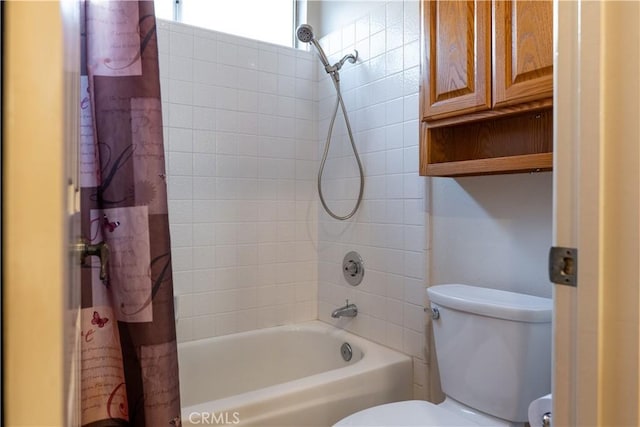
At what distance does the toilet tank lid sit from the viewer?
116 cm

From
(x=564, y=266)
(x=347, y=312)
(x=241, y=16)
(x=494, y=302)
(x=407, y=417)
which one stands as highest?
(x=241, y=16)

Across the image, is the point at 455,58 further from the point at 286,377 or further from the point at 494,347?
the point at 286,377

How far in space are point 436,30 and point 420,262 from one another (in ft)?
2.81

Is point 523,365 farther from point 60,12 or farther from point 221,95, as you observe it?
point 221,95

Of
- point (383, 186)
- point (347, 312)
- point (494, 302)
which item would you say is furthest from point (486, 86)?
point (347, 312)

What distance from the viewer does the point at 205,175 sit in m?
1.95

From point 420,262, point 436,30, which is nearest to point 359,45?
point 436,30

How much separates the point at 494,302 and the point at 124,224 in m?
1.03

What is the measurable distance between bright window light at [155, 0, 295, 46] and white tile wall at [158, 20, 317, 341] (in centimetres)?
21

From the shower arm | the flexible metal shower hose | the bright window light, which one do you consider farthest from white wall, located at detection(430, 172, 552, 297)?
the bright window light

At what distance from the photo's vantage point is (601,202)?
1.82 feet

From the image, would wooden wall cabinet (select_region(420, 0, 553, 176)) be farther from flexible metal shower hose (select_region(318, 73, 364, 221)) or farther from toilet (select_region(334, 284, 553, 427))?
flexible metal shower hose (select_region(318, 73, 364, 221))

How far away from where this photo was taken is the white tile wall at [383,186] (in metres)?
1.71

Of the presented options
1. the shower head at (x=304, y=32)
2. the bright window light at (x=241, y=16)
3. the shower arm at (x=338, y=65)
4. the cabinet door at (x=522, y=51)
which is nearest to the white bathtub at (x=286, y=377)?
the cabinet door at (x=522, y=51)
